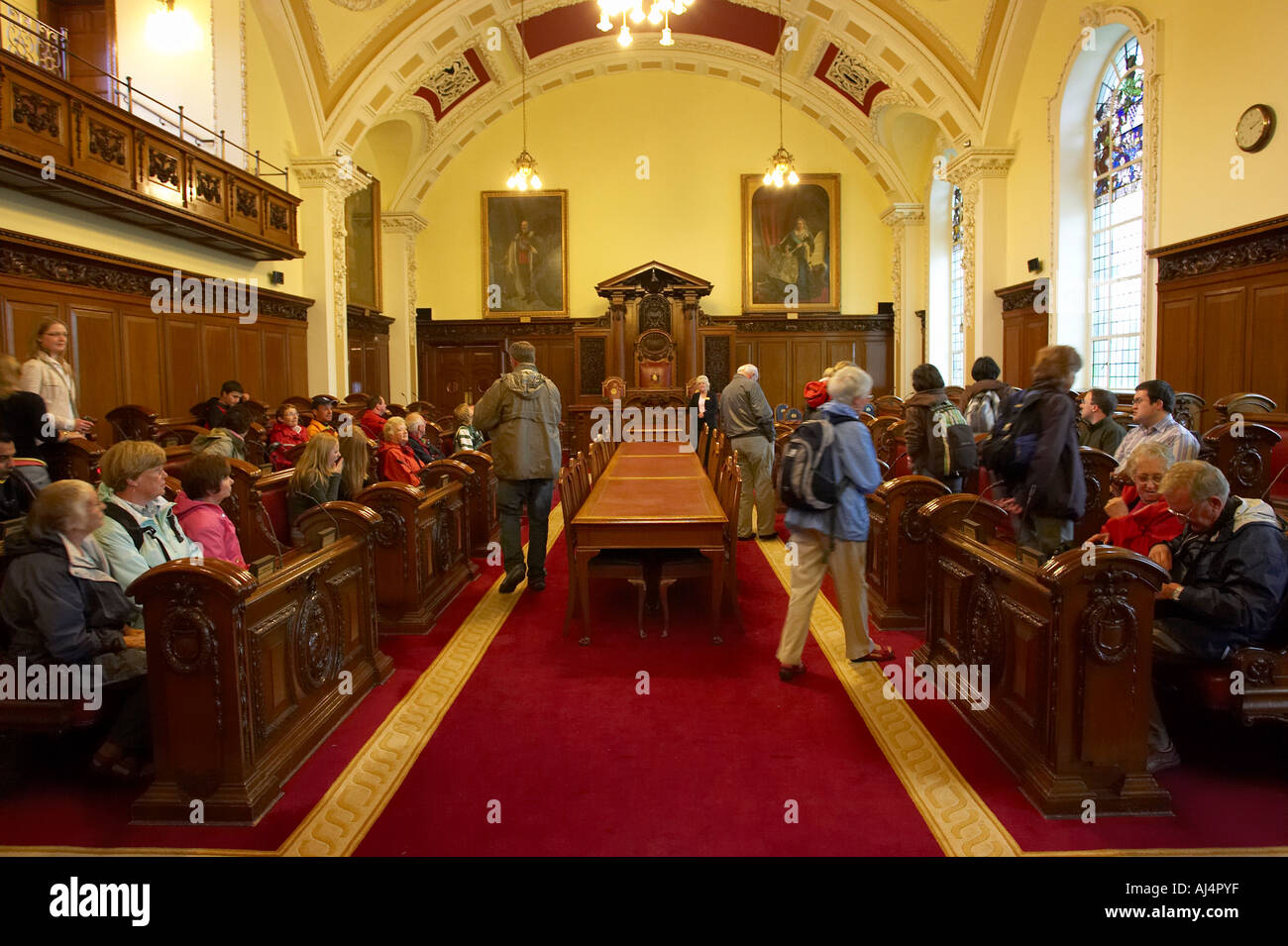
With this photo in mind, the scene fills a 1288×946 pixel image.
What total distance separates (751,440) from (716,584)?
2837mm

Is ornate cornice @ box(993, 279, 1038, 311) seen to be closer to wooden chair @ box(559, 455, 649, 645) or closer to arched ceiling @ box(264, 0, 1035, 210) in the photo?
arched ceiling @ box(264, 0, 1035, 210)

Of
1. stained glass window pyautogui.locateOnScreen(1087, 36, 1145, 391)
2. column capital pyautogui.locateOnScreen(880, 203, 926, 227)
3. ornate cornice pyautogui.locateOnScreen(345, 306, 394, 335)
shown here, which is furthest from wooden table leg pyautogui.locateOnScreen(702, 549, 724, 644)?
column capital pyautogui.locateOnScreen(880, 203, 926, 227)

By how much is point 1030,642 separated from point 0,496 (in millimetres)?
5410

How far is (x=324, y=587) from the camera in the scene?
13.0 feet

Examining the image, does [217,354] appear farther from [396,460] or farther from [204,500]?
[204,500]

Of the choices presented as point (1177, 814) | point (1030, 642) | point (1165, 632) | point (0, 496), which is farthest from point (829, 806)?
point (0, 496)

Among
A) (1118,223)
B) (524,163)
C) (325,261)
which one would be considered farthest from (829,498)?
(325,261)

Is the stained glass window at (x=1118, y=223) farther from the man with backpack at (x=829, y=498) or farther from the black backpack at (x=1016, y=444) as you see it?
the man with backpack at (x=829, y=498)

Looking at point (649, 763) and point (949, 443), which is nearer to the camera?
point (649, 763)

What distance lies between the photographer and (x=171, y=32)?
10188 millimetres

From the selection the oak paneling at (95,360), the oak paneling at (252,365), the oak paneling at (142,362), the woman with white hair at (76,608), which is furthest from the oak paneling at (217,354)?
the woman with white hair at (76,608)

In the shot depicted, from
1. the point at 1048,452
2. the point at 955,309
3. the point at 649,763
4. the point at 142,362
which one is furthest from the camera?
the point at 955,309

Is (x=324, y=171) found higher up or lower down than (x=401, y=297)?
higher up

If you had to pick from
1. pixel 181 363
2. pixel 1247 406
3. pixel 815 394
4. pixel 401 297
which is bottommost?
pixel 1247 406
